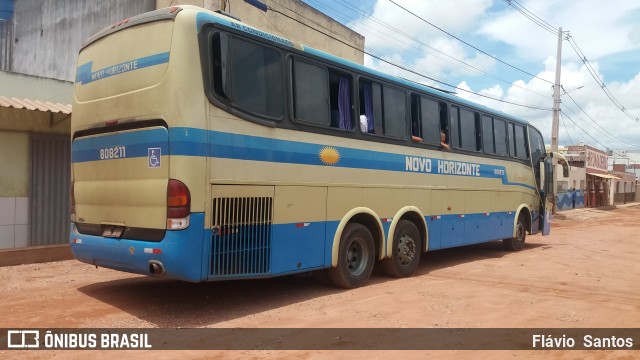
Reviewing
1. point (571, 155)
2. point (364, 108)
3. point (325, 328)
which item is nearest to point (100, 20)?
point (364, 108)

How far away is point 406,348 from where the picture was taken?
503 centimetres

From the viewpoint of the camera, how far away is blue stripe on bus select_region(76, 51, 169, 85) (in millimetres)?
5617

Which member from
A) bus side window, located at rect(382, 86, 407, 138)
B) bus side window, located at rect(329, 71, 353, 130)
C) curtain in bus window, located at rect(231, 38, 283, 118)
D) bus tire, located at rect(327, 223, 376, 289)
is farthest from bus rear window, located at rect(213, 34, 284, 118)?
bus side window, located at rect(382, 86, 407, 138)

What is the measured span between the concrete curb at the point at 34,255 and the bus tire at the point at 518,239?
33.2ft

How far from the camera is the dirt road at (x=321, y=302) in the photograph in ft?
18.6

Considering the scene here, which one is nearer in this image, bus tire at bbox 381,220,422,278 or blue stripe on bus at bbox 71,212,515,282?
blue stripe on bus at bbox 71,212,515,282

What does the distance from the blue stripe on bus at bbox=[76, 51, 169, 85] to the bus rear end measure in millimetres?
13

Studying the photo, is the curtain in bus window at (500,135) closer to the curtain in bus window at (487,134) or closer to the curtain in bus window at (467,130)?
the curtain in bus window at (487,134)

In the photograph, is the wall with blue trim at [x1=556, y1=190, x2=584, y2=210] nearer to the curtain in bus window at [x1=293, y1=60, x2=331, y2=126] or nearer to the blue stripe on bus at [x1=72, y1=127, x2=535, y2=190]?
the blue stripe on bus at [x1=72, y1=127, x2=535, y2=190]

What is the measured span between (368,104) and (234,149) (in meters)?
2.84

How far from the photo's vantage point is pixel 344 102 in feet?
24.5

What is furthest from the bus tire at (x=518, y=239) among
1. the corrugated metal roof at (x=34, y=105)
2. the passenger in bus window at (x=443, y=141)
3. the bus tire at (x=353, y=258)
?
the corrugated metal roof at (x=34, y=105)

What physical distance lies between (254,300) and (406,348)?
2601 millimetres

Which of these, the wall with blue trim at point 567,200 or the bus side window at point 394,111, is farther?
the wall with blue trim at point 567,200
